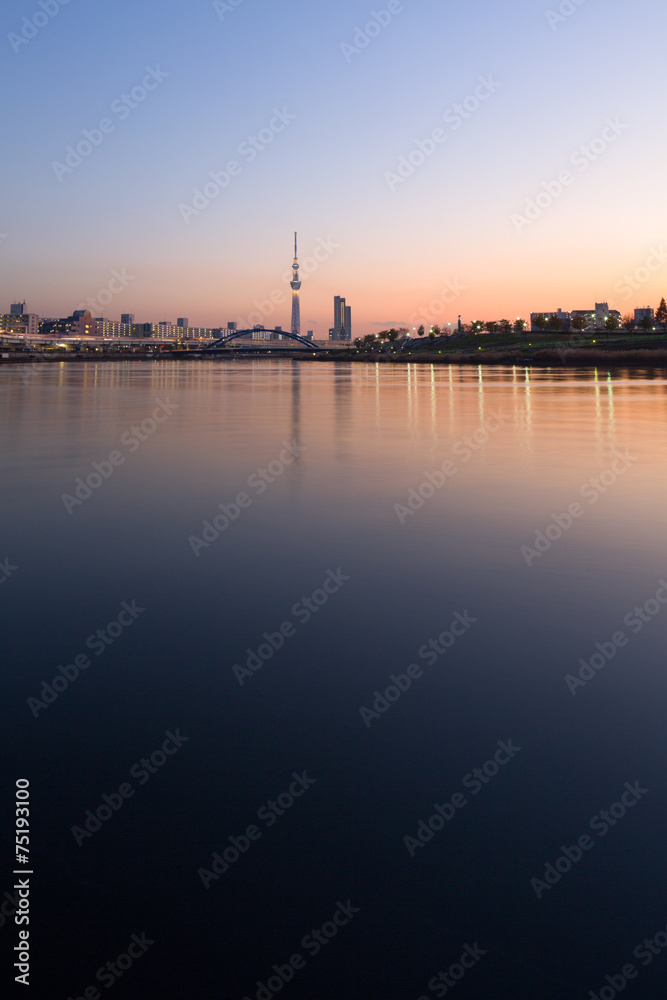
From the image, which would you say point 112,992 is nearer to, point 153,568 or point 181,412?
point 153,568

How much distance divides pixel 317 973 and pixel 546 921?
3.81 ft
